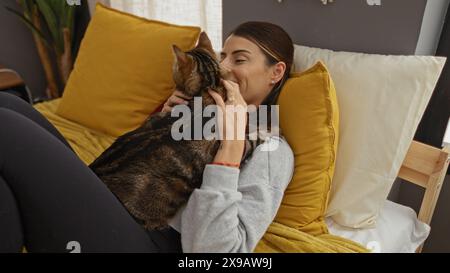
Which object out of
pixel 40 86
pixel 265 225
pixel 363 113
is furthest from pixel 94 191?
pixel 40 86

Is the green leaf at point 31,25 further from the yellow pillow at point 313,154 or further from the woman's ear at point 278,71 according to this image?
the yellow pillow at point 313,154

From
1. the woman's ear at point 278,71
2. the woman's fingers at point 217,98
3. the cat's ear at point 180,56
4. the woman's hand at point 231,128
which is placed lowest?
the woman's hand at point 231,128

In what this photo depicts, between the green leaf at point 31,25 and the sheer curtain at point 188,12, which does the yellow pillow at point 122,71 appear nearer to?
the sheer curtain at point 188,12

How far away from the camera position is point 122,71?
138 centimetres

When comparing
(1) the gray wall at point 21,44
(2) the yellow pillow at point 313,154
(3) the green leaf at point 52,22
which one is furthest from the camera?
(1) the gray wall at point 21,44

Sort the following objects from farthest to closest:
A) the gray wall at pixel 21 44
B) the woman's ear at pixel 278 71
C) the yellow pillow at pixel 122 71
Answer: the gray wall at pixel 21 44
the yellow pillow at pixel 122 71
the woman's ear at pixel 278 71

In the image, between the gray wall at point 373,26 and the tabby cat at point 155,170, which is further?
the gray wall at point 373,26

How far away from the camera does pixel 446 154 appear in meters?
0.94

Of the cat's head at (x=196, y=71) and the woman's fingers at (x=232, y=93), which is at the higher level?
the cat's head at (x=196, y=71)

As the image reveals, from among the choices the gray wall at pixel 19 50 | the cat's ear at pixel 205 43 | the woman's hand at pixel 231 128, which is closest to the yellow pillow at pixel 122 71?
the cat's ear at pixel 205 43

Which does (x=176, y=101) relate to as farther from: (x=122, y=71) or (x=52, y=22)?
(x=52, y=22)

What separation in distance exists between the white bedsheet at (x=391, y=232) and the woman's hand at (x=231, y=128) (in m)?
0.42

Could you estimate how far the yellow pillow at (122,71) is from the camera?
1.34 m
